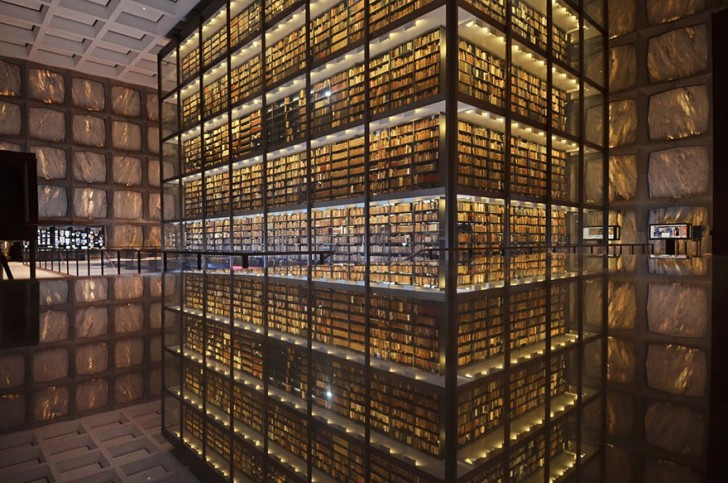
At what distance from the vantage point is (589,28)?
14156mm

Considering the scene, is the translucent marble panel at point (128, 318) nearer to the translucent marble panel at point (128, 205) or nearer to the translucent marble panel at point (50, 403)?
the translucent marble panel at point (50, 403)

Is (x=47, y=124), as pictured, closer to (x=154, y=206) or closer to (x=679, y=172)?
(x=154, y=206)

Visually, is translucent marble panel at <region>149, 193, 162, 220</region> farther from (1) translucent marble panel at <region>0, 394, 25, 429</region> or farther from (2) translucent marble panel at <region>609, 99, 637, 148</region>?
(1) translucent marble panel at <region>0, 394, 25, 429</region>

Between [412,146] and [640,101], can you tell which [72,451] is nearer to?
[412,146]

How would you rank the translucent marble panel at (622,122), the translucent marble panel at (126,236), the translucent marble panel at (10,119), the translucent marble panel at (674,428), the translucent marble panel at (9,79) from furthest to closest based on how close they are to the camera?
1. the translucent marble panel at (126,236)
2. the translucent marble panel at (9,79)
3. the translucent marble panel at (10,119)
4. the translucent marble panel at (622,122)
5. the translucent marble panel at (674,428)

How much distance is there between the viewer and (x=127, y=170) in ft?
77.3

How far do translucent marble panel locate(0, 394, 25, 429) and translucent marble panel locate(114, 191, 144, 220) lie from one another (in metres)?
25.1

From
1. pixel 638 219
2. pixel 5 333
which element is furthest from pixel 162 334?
pixel 638 219

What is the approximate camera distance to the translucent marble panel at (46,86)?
2067 cm

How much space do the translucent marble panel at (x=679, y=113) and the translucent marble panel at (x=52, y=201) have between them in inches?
1010

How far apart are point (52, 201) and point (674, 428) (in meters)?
25.9

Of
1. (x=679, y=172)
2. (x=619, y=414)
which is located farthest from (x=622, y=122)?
(x=619, y=414)

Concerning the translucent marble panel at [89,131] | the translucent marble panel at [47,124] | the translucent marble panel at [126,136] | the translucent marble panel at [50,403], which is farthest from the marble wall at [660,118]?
the translucent marble panel at [47,124]

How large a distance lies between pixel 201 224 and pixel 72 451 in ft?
61.2
